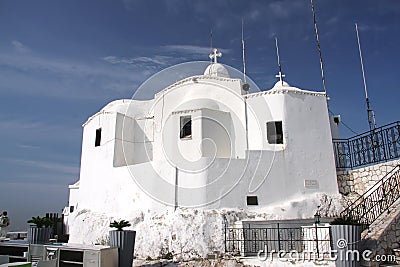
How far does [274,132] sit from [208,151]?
11.5ft

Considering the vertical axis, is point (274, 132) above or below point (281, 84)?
below

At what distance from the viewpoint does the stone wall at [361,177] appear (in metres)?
14.0

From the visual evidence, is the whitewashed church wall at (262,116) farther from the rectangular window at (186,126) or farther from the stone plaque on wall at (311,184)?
the rectangular window at (186,126)

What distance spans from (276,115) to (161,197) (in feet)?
23.0

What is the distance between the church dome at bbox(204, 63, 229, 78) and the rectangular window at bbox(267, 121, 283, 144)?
5859mm

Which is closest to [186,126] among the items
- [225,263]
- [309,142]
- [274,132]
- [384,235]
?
[274,132]

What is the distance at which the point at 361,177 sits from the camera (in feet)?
49.6

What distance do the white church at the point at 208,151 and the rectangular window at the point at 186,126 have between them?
0.05 m

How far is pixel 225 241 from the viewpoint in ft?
41.2

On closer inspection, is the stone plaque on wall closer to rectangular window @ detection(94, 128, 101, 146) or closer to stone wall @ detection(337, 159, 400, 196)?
stone wall @ detection(337, 159, 400, 196)

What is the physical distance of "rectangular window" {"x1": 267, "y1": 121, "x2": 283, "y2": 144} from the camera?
1549 centimetres

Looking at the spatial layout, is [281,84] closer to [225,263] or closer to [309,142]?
[309,142]

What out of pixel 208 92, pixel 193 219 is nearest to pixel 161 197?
pixel 193 219

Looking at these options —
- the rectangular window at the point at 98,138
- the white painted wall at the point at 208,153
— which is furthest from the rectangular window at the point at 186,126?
the rectangular window at the point at 98,138
